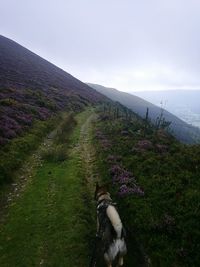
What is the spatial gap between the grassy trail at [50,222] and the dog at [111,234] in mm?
2304

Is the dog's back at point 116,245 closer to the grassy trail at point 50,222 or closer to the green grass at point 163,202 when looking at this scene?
the green grass at point 163,202

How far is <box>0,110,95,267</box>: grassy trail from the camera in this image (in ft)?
42.1

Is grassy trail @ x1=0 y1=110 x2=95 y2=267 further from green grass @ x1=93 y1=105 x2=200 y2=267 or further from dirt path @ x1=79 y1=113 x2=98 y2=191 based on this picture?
green grass @ x1=93 y1=105 x2=200 y2=267

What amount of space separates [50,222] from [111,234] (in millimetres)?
6126

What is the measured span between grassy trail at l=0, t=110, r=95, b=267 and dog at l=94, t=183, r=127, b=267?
7.56 ft

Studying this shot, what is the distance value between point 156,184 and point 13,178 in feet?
34.3

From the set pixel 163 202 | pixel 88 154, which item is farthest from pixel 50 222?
pixel 88 154

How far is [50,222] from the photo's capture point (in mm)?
15656

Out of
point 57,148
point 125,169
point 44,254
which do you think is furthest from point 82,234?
point 57,148

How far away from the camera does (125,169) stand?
73.9ft

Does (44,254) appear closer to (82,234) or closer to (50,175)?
(82,234)

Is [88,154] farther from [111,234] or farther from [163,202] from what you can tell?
[111,234]

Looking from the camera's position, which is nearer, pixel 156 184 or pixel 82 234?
pixel 82 234

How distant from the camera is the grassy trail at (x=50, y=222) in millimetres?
12820
